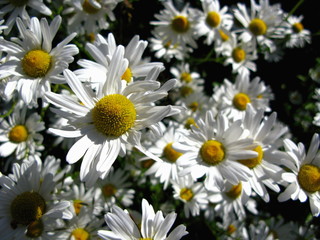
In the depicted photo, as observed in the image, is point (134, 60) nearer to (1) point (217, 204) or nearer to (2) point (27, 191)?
(2) point (27, 191)

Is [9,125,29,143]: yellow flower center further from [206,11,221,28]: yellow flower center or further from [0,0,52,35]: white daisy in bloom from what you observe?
[206,11,221,28]: yellow flower center

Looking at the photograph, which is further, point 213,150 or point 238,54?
point 238,54

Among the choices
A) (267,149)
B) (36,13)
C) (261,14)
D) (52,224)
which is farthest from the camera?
(261,14)

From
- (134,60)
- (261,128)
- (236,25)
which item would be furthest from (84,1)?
(236,25)

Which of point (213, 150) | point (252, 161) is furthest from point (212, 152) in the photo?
point (252, 161)

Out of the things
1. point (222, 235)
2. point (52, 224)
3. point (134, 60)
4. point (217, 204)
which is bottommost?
point (222, 235)

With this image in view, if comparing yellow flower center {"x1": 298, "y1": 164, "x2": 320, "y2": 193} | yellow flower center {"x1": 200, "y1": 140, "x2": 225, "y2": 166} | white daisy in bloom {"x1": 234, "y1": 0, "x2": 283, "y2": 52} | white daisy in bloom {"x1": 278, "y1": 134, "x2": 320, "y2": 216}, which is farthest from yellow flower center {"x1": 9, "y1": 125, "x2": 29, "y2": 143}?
white daisy in bloom {"x1": 234, "y1": 0, "x2": 283, "y2": 52}

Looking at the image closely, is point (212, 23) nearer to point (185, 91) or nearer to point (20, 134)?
point (185, 91)

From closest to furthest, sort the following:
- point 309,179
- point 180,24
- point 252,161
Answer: point 309,179, point 252,161, point 180,24
